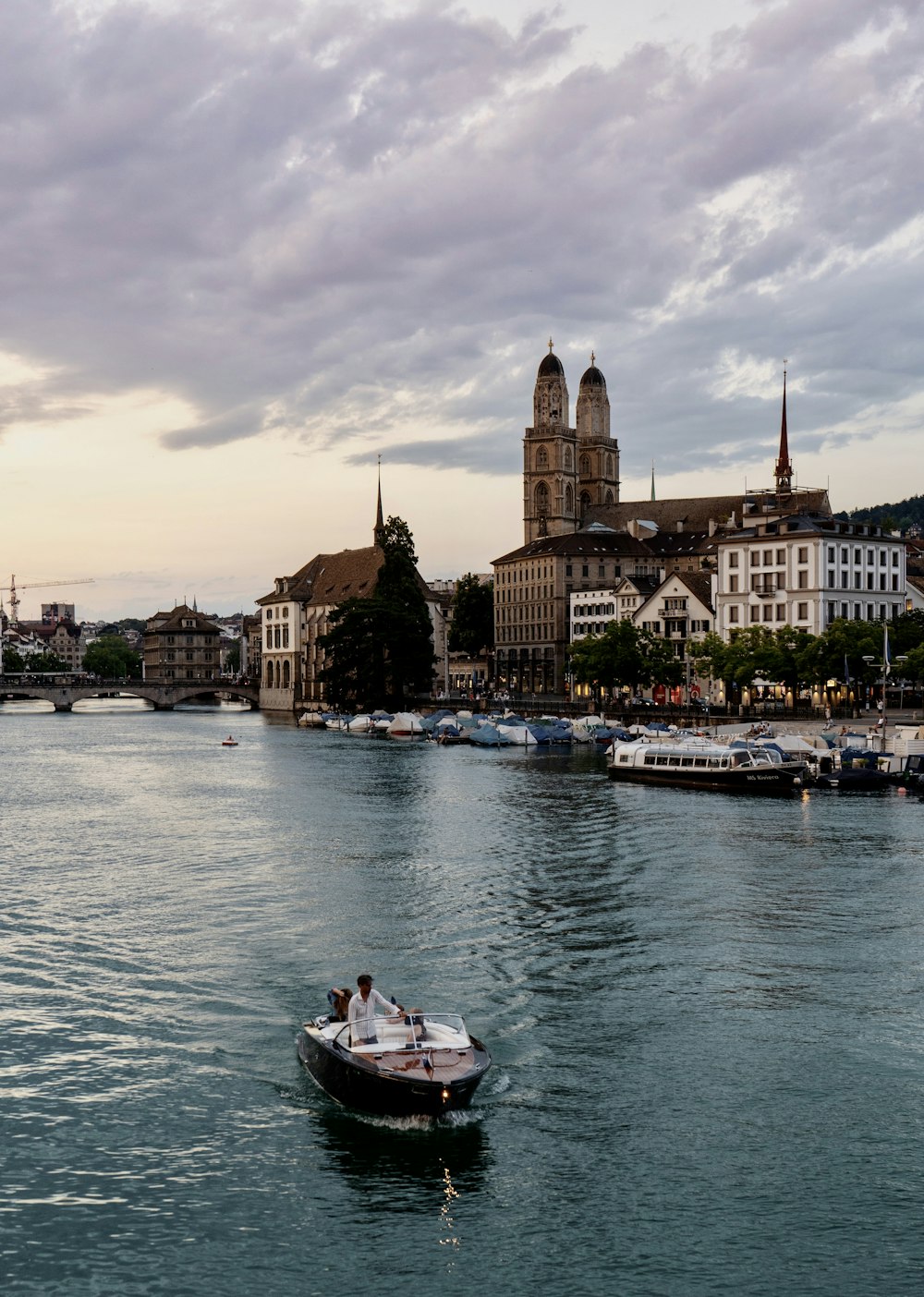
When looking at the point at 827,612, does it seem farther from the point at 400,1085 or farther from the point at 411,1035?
the point at 400,1085

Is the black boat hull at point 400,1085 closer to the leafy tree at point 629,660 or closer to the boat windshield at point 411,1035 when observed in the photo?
the boat windshield at point 411,1035

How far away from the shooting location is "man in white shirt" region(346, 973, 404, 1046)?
2567 centimetres

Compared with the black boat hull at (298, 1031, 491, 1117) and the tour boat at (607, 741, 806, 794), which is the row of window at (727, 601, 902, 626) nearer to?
the tour boat at (607, 741, 806, 794)

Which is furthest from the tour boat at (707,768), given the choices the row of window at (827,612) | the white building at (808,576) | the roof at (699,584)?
the roof at (699,584)

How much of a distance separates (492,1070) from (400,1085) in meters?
3.47

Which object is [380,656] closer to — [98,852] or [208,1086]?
[98,852]

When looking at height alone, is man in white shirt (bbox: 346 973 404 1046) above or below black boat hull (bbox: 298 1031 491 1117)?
above

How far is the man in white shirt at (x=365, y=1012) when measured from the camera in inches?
1011

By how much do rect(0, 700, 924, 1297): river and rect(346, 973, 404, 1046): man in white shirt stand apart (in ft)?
4.52

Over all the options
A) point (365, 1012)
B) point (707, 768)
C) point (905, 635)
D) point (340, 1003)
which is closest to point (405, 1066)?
point (365, 1012)

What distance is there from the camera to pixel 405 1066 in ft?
81.1

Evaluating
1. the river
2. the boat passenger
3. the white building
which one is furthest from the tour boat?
the boat passenger

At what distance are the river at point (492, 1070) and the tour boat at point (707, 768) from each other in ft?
67.1

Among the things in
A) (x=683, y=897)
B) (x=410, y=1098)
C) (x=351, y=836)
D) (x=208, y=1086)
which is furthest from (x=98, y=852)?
(x=410, y=1098)
